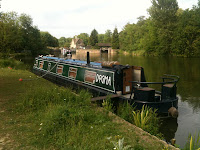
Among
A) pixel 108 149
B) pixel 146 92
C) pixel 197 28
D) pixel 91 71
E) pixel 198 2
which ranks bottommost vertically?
pixel 108 149

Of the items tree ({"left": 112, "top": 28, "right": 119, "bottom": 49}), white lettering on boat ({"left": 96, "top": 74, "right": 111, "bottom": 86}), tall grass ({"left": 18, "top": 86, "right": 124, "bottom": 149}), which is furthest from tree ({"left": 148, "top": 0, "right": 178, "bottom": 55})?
tall grass ({"left": 18, "top": 86, "right": 124, "bottom": 149})

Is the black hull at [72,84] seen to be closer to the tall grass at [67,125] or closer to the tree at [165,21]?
the tall grass at [67,125]

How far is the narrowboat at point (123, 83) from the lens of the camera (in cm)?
731

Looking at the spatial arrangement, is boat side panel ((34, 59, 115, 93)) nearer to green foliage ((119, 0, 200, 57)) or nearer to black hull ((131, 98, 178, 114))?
black hull ((131, 98, 178, 114))

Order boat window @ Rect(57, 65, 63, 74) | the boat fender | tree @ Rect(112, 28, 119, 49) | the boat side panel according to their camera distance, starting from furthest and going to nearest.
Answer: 1. tree @ Rect(112, 28, 119, 49)
2. boat window @ Rect(57, 65, 63, 74)
3. the boat side panel
4. the boat fender

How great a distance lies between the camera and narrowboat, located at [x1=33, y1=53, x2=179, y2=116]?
731 cm

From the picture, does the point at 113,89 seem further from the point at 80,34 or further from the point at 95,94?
the point at 80,34

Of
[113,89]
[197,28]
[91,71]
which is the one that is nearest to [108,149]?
[113,89]

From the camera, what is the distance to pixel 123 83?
823 centimetres

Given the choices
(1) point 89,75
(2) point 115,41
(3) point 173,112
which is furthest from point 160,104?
(2) point 115,41

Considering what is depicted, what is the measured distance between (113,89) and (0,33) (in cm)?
3180

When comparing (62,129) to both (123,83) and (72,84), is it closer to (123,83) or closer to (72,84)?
(123,83)

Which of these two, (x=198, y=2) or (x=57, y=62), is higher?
(x=198, y=2)

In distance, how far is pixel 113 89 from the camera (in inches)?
323
